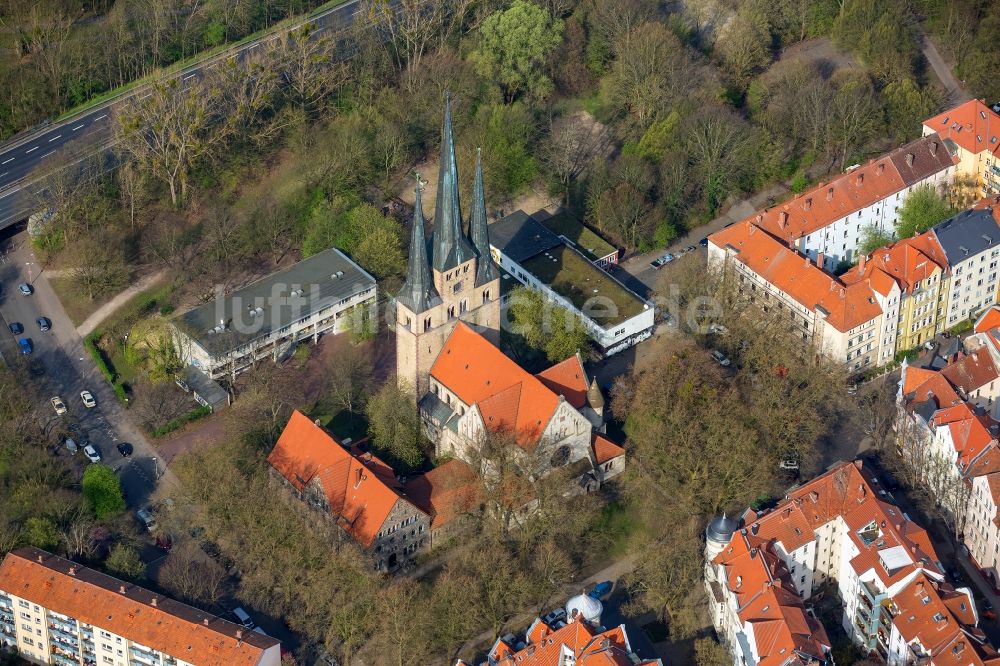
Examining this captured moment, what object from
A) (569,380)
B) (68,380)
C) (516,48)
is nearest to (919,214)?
(569,380)

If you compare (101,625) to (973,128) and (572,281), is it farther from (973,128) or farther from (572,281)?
(973,128)

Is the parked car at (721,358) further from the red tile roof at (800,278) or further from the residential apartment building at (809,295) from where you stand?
the red tile roof at (800,278)

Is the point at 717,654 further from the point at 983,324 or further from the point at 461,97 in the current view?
the point at 461,97

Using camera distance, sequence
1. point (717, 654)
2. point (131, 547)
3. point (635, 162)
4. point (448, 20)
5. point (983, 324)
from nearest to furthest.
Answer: point (717, 654) → point (131, 547) → point (983, 324) → point (635, 162) → point (448, 20)

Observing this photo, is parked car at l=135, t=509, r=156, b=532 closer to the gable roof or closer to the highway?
the gable roof

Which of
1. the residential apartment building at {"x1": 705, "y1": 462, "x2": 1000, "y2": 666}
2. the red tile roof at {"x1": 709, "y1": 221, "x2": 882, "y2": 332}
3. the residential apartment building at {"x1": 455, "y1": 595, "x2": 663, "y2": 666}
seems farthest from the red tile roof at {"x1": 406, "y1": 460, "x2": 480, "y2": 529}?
the red tile roof at {"x1": 709, "y1": 221, "x2": 882, "y2": 332}

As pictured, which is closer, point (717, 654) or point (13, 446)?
point (717, 654)

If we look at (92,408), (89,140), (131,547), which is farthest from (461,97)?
(131,547)
